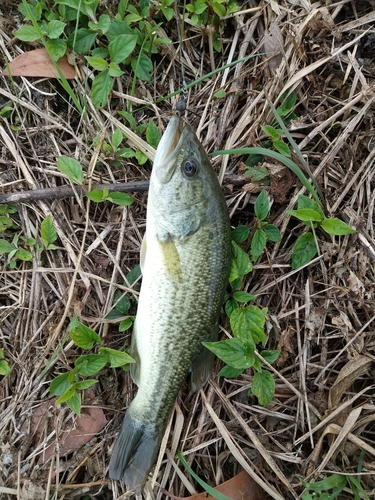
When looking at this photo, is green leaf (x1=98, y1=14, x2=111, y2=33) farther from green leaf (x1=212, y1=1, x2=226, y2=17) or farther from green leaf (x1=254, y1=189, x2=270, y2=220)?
green leaf (x1=254, y1=189, x2=270, y2=220)

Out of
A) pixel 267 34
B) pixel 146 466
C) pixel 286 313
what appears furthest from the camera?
pixel 267 34

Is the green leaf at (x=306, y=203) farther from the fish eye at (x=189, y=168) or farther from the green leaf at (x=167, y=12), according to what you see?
the green leaf at (x=167, y=12)

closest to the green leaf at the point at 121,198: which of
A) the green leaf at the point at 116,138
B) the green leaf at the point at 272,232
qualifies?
the green leaf at the point at 116,138

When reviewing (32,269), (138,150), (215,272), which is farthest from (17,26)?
(215,272)

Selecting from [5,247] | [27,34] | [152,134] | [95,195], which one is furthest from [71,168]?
[27,34]

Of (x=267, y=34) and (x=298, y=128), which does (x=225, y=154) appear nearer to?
(x=298, y=128)

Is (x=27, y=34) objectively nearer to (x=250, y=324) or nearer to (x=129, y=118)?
(x=129, y=118)
